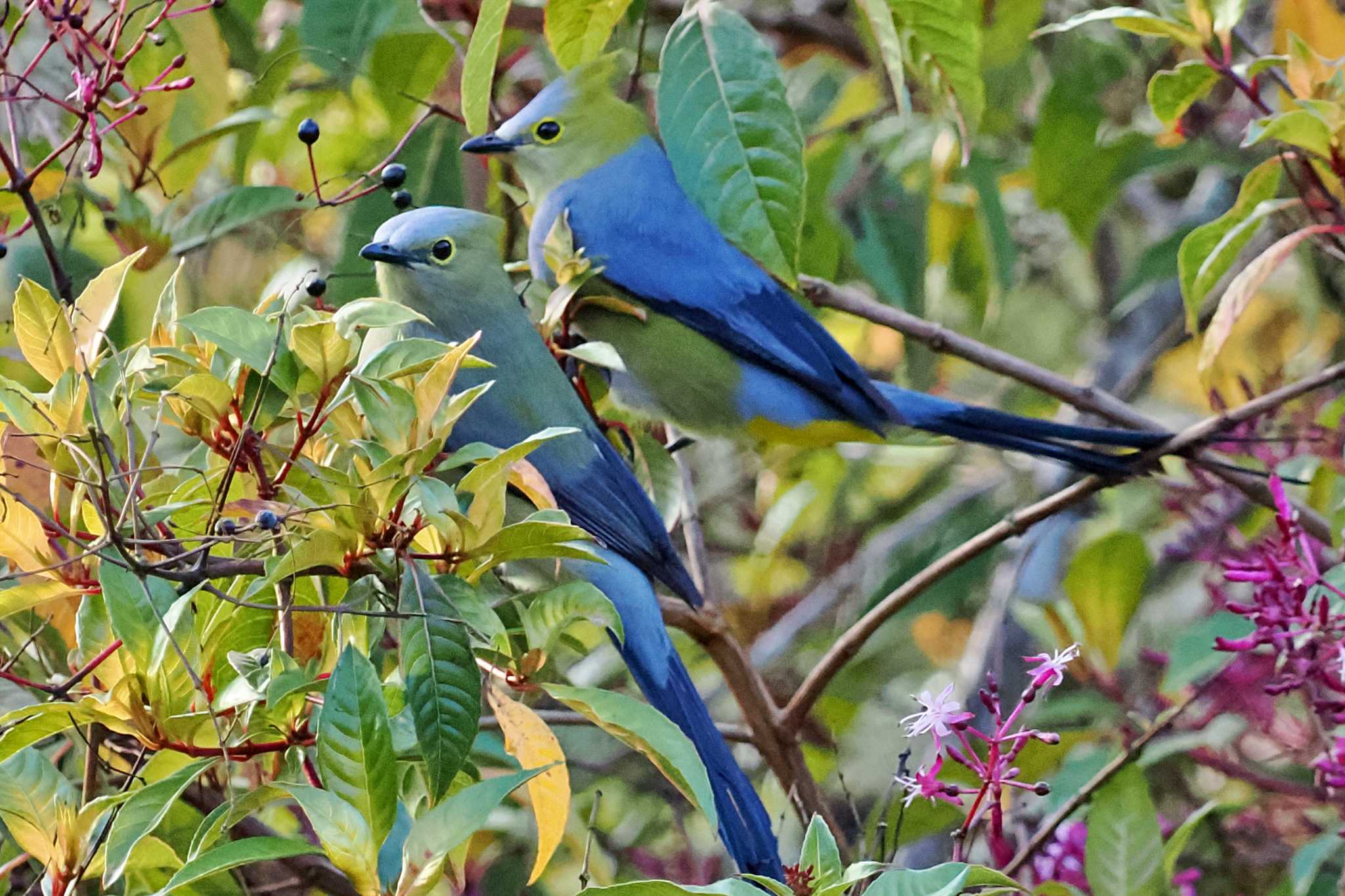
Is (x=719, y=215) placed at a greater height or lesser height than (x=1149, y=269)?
greater

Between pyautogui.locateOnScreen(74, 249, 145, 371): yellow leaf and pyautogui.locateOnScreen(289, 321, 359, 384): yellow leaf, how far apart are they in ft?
0.93

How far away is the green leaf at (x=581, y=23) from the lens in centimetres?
218

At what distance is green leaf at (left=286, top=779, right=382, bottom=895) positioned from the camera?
4.66 feet

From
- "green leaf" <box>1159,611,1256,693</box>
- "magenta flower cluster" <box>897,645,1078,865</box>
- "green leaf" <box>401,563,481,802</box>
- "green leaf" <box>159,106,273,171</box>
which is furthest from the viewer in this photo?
"green leaf" <box>1159,611,1256,693</box>

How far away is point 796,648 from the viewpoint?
4.28m

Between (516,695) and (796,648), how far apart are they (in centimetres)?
207

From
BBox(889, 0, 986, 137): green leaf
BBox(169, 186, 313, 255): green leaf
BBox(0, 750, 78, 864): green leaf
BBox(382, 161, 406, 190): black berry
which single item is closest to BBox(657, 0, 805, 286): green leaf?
BBox(889, 0, 986, 137): green leaf

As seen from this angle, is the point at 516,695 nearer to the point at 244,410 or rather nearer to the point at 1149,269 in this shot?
the point at 244,410

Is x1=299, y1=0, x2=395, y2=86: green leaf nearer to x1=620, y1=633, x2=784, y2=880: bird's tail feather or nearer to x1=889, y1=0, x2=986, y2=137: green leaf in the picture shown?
x1=889, y1=0, x2=986, y2=137: green leaf

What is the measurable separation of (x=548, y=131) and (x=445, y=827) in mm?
2033

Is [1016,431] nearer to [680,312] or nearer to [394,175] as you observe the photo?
[680,312]

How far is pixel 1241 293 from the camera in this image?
2.36m

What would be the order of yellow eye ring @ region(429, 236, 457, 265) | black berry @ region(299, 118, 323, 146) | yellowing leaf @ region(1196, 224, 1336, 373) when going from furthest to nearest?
1. yellow eye ring @ region(429, 236, 457, 265)
2. yellowing leaf @ region(1196, 224, 1336, 373)
3. black berry @ region(299, 118, 323, 146)

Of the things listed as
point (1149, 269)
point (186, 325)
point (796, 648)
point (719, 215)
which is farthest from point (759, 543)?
point (186, 325)
